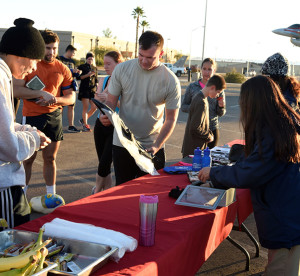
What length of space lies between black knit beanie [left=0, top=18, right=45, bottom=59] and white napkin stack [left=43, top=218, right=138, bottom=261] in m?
0.96

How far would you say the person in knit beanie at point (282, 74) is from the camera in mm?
2986

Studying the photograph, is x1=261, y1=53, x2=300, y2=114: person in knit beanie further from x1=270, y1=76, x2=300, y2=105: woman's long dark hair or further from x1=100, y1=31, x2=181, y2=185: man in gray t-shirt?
x1=100, y1=31, x2=181, y2=185: man in gray t-shirt

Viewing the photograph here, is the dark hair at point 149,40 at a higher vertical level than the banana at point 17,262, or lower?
higher

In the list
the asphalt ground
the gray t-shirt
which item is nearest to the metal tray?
the asphalt ground

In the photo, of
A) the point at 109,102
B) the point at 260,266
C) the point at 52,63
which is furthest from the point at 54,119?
the point at 260,266

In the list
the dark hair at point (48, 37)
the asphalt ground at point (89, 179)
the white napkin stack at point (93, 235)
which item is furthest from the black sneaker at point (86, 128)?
the white napkin stack at point (93, 235)

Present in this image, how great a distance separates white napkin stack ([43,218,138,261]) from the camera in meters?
1.75

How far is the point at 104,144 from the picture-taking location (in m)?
4.65

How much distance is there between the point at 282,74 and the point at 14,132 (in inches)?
87.0

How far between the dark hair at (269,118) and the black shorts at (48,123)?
2584 millimetres

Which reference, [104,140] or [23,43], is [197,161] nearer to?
[104,140]

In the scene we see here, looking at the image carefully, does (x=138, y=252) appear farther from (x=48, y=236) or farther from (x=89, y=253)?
(x=48, y=236)

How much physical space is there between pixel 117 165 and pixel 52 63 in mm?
1464

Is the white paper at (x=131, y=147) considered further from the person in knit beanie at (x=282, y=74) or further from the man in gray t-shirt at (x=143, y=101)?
the person in knit beanie at (x=282, y=74)
